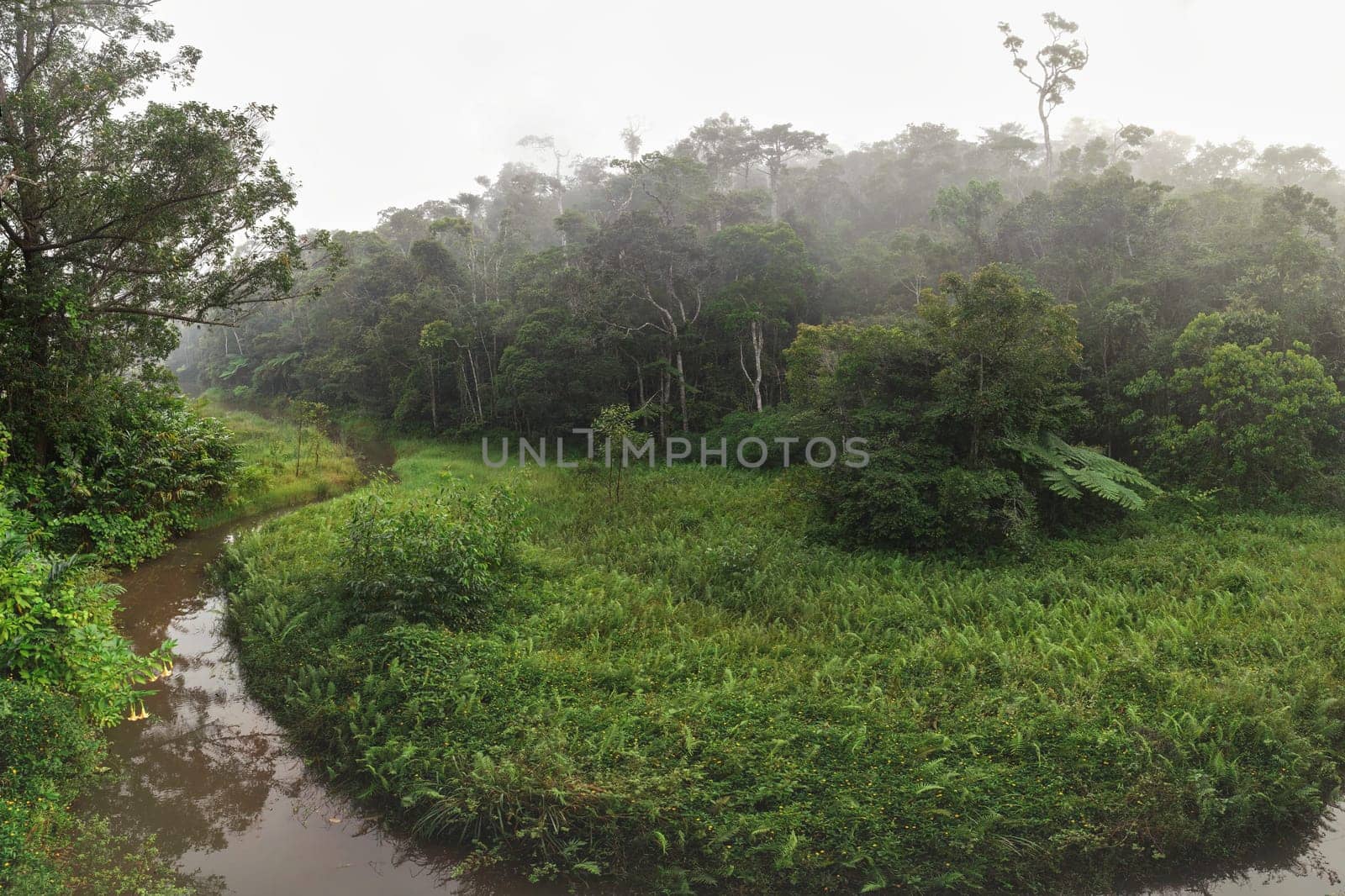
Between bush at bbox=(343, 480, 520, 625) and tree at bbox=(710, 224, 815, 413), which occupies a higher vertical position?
tree at bbox=(710, 224, 815, 413)

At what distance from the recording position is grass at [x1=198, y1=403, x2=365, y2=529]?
14.7 m

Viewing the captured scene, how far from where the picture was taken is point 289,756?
6926 millimetres

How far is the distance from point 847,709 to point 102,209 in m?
13.2

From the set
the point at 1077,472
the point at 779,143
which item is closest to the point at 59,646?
the point at 1077,472

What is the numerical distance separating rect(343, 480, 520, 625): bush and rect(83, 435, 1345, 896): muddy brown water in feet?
5.91

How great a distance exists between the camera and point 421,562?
848 centimetres

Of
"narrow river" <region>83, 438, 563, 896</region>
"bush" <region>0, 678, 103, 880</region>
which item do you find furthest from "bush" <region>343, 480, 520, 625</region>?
"bush" <region>0, 678, 103, 880</region>

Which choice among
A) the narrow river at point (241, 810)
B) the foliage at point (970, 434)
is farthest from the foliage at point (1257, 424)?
the narrow river at point (241, 810)

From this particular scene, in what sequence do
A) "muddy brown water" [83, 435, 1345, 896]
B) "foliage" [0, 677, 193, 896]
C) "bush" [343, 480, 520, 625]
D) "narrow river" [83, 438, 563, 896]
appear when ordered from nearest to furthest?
"foliage" [0, 677, 193, 896] < "muddy brown water" [83, 435, 1345, 896] < "narrow river" [83, 438, 563, 896] < "bush" [343, 480, 520, 625]

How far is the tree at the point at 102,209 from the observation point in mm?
10266

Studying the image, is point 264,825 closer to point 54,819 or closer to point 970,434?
point 54,819

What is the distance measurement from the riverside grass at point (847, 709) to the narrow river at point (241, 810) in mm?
290

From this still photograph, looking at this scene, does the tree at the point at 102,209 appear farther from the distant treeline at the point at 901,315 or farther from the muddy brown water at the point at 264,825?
the muddy brown water at the point at 264,825

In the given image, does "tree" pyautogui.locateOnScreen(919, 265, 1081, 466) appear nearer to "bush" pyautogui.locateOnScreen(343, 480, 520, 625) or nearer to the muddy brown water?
the muddy brown water
